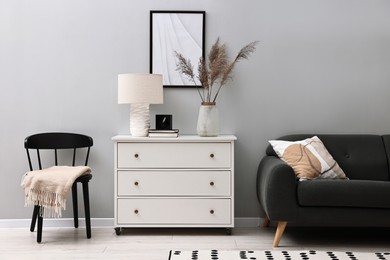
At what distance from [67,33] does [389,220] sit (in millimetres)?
2779

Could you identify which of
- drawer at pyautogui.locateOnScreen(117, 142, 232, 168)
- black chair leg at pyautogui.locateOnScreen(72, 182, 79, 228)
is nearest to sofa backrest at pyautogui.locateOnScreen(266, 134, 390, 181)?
drawer at pyautogui.locateOnScreen(117, 142, 232, 168)

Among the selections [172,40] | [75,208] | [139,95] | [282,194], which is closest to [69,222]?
[75,208]

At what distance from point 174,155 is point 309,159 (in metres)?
0.98

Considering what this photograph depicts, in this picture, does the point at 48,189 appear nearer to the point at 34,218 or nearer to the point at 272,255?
the point at 34,218

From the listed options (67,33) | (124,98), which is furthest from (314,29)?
(67,33)

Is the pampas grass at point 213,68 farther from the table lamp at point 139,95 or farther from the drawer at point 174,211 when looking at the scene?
the drawer at point 174,211

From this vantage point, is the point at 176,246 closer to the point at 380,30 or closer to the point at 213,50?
the point at 213,50

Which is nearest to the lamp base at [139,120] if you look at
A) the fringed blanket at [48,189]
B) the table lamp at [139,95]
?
the table lamp at [139,95]

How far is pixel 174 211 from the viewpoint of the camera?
403 centimetres

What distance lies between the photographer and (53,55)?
4348 mm

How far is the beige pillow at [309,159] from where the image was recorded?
3785 millimetres

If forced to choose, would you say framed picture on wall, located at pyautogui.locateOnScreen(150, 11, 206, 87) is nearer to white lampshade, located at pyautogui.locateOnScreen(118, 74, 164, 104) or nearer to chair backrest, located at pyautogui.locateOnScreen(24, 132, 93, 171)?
white lampshade, located at pyautogui.locateOnScreen(118, 74, 164, 104)

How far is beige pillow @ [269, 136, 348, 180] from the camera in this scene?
3.79m

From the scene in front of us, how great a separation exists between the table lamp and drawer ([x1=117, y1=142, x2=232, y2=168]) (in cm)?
16
